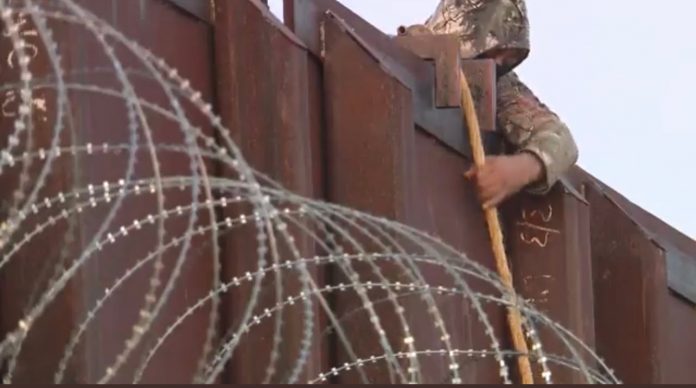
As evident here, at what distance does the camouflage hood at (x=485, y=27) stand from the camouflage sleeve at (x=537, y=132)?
126 mm

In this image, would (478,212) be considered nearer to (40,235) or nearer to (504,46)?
(504,46)

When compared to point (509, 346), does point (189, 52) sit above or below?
above

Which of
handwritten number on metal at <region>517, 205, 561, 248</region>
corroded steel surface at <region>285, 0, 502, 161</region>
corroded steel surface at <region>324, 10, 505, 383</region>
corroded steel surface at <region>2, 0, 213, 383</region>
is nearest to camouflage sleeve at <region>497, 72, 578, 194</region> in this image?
handwritten number on metal at <region>517, 205, 561, 248</region>

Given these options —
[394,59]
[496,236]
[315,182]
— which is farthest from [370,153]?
[496,236]

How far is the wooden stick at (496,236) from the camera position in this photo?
470cm

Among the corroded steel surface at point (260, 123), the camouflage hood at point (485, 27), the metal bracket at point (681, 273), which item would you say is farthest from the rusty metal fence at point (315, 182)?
the metal bracket at point (681, 273)

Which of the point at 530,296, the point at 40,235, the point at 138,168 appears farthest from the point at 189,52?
the point at 530,296

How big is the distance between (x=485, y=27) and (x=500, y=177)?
20.1 inches

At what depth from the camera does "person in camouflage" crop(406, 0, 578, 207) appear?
4809mm

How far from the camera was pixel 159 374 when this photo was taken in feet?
12.4

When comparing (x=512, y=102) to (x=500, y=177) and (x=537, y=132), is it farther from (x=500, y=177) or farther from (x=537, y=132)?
(x=500, y=177)

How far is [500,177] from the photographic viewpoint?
4.77 m

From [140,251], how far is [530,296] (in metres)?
1.65

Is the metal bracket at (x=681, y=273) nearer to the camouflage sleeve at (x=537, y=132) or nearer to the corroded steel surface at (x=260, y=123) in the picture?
the camouflage sleeve at (x=537, y=132)
